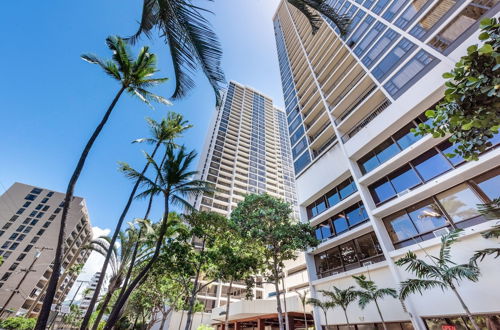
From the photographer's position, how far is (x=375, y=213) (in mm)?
12820

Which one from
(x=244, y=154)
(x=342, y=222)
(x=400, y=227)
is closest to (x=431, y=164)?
(x=400, y=227)

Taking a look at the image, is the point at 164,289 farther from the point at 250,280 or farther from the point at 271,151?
the point at 271,151

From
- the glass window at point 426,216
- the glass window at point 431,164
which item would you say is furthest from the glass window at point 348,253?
the glass window at point 431,164

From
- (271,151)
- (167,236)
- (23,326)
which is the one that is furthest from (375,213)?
(271,151)

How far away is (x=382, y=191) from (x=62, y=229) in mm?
15670

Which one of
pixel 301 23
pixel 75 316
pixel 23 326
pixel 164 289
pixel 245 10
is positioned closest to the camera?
pixel 245 10

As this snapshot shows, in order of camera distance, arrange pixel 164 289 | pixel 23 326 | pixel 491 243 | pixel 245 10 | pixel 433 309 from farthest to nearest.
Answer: pixel 23 326 < pixel 164 289 < pixel 433 309 < pixel 491 243 < pixel 245 10

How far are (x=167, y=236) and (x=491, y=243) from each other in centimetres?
1749

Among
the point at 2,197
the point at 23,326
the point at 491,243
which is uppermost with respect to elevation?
the point at 2,197

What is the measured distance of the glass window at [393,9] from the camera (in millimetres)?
15742

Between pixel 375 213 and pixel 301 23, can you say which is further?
pixel 301 23

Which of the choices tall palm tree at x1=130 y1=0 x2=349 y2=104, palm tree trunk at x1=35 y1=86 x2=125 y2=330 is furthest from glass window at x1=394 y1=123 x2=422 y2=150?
palm tree trunk at x1=35 y1=86 x2=125 y2=330

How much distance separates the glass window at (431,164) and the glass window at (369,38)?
444 inches

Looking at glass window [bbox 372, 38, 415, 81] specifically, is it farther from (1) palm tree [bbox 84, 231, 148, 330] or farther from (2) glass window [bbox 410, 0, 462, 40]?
(1) palm tree [bbox 84, 231, 148, 330]
